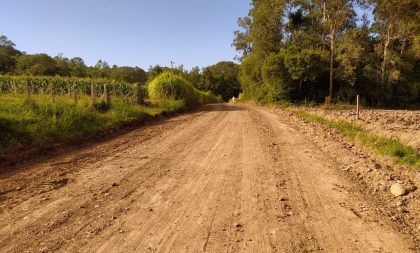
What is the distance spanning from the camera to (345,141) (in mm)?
10102

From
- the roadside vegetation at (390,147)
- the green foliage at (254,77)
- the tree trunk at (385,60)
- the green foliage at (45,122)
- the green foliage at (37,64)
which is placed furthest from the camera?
the green foliage at (37,64)

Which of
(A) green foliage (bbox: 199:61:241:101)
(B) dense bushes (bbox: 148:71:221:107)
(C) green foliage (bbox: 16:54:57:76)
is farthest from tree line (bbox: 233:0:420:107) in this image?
(A) green foliage (bbox: 199:61:241:101)

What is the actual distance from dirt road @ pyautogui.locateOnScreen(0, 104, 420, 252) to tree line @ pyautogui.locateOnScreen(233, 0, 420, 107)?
24.0m

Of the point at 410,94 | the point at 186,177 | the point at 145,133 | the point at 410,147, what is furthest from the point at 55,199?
the point at 410,94

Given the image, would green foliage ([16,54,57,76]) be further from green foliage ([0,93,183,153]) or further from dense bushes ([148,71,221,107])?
green foliage ([0,93,183,153])

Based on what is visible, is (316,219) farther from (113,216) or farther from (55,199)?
(55,199)

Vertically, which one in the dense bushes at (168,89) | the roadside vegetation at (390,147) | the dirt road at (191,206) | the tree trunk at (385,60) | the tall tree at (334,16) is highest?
the tall tree at (334,16)

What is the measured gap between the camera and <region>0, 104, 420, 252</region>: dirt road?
12.4 ft

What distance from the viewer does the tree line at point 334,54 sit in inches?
1169

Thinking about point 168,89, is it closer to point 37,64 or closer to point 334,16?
point 334,16

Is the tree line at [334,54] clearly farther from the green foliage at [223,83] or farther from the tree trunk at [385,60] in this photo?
the green foliage at [223,83]

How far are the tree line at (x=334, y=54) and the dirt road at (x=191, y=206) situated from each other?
24.0 m

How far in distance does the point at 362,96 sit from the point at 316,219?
33.4 meters

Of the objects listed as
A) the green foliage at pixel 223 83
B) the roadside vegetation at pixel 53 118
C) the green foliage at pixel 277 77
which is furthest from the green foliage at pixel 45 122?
the green foliage at pixel 223 83
